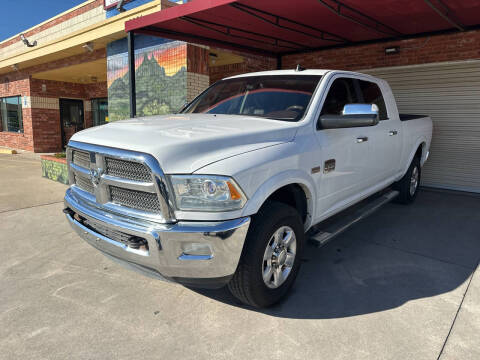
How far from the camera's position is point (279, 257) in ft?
9.59

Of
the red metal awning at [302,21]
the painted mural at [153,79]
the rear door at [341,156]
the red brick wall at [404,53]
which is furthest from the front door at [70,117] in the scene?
the rear door at [341,156]

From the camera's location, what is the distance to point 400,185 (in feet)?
19.9

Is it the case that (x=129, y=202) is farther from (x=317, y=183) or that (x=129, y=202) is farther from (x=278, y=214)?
(x=317, y=183)

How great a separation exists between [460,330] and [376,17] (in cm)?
519

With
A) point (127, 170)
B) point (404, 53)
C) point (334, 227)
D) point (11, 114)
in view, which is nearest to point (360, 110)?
point (334, 227)

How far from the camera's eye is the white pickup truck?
238cm

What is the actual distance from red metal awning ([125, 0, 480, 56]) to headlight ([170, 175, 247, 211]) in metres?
3.45

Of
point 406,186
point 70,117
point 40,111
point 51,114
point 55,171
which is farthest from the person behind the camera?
point 70,117

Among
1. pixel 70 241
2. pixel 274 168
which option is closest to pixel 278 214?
pixel 274 168

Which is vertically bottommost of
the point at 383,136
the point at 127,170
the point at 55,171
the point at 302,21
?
the point at 55,171

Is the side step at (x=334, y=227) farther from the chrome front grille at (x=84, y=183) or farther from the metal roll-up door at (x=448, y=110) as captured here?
the metal roll-up door at (x=448, y=110)

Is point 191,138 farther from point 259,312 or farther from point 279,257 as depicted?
point 259,312

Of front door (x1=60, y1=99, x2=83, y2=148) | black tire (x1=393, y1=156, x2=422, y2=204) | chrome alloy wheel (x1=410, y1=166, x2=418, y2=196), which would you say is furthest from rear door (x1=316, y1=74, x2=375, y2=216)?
front door (x1=60, y1=99, x2=83, y2=148)

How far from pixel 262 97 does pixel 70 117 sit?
52.5 feet
